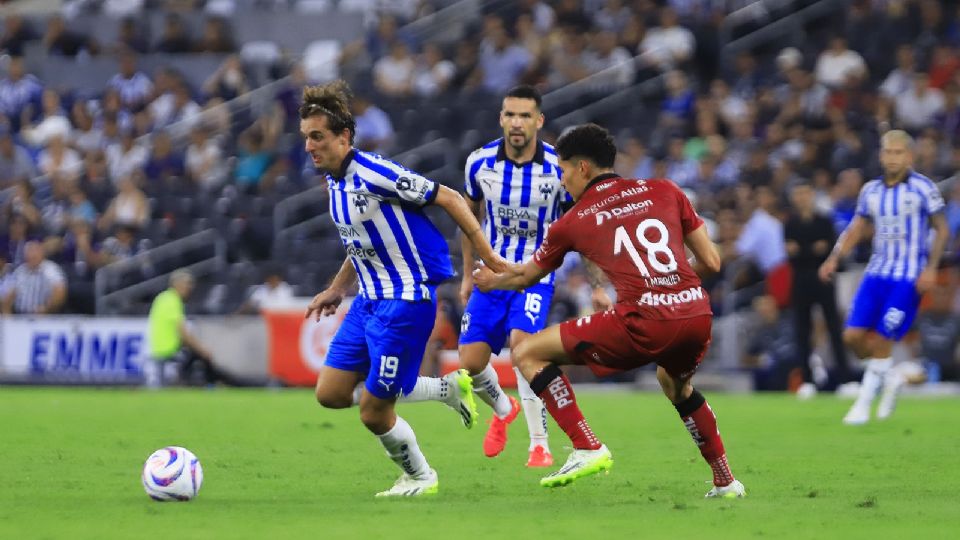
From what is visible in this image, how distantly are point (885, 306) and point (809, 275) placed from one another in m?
4.97

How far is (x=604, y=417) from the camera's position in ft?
54.9

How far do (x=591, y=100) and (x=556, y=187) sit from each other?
46.1ft

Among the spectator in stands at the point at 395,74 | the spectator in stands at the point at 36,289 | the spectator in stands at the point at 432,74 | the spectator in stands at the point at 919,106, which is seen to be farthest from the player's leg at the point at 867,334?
the spectator in stands at the point at 36,289

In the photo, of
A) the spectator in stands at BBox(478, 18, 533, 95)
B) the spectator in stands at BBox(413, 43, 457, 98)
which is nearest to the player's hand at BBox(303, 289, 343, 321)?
the spectator in stands at BBox(478, 18, 533, 95)

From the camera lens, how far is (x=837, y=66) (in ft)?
79.2

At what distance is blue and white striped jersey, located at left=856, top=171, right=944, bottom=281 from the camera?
15156mm

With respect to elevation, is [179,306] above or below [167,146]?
below

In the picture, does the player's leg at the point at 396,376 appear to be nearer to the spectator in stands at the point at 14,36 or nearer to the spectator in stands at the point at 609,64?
the spectator in stands at the point at 609,64

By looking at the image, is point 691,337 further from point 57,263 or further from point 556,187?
point 57,263

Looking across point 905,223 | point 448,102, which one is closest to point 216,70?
point 448,102

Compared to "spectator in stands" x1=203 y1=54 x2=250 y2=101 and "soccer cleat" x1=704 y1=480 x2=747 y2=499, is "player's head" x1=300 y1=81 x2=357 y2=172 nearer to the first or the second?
"soccer cleat" x1=704 y1=480 x2=747 y2=499

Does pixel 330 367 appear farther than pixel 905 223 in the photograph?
No

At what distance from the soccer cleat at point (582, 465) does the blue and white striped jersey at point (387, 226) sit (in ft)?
4.31

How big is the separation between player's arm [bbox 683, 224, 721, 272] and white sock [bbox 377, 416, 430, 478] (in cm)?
201
